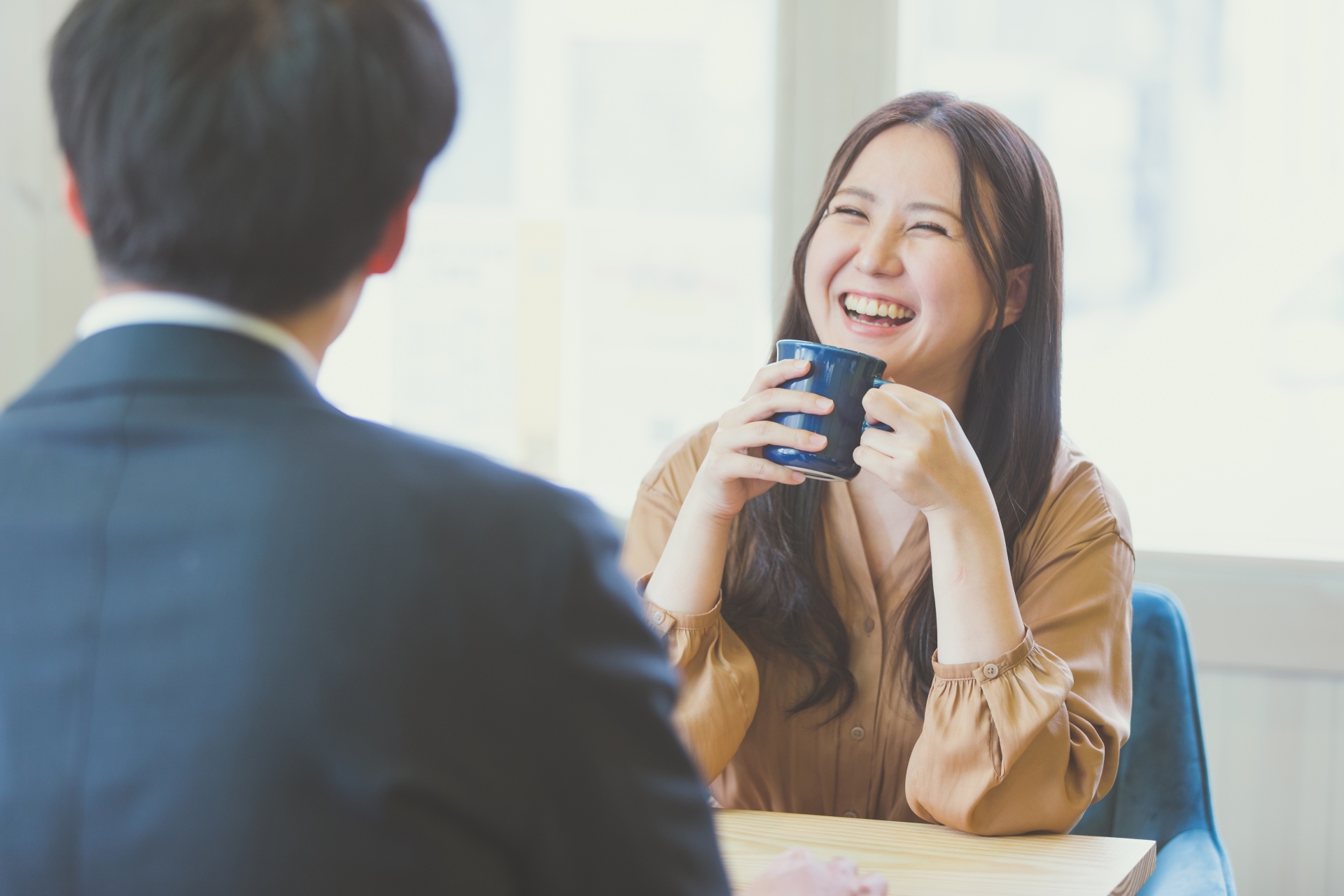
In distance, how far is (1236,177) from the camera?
80.0 inches

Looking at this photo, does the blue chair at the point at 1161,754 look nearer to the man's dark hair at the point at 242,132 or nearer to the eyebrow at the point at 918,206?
the eyebrow at the point at 918,206

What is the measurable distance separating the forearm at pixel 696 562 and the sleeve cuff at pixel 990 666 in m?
0.26

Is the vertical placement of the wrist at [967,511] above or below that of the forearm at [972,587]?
above

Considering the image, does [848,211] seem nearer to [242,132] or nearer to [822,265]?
[822,265]

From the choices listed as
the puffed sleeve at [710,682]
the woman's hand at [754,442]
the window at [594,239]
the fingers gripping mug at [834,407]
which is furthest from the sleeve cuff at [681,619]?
the window at [594,239]

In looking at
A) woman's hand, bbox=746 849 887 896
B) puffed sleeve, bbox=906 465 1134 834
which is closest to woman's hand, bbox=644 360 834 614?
puffed sleeve, bbox=906 465 1134 834

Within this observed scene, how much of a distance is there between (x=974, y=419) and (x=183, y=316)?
1108 millimetres

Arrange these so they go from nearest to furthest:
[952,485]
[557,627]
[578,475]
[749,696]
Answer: [557,627] < [952,485] < [749,696] < [578,475]

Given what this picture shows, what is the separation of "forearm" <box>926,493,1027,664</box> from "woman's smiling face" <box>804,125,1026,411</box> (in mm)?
250

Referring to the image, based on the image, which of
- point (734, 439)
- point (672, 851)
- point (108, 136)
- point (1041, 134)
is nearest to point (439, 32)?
point (108, 136)

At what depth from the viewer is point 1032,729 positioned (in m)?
1.05

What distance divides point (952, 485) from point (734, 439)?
0.22 metres

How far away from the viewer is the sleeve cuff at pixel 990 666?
3.53 feet

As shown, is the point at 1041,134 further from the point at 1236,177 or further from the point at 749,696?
the point at 749,696
